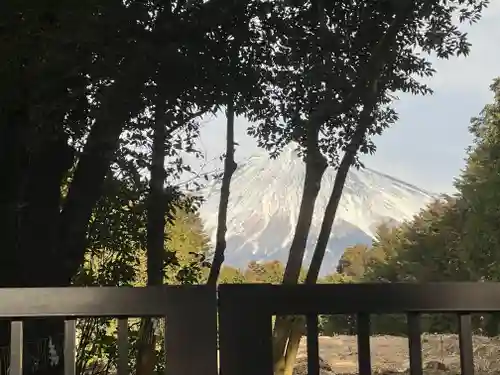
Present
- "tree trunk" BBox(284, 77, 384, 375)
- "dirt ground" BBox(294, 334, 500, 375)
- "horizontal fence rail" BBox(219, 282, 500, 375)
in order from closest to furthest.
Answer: "horizontal fence rail" BBox(219, 282, 500, 375)
"dirt ground" BBox(294, 334, 500, 375)
"tree trunk" BBox(284, 77, 384, 375)

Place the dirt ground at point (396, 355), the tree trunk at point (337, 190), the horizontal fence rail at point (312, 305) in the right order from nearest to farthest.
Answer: the horizontal fence rail at point (312, 305) < the dirt ground at point (396, 355) < the tree trunk at point (337, 190)

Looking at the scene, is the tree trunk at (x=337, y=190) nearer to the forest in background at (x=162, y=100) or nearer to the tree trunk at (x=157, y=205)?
the forest in background at (x=162, y=100)

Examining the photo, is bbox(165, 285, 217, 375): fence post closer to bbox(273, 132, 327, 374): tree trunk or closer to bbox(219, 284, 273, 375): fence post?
bbox(219, 284, 273, 375): fence post

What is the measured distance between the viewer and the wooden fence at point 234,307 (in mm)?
648

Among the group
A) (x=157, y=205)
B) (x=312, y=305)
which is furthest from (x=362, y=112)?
(x=312, y=305)

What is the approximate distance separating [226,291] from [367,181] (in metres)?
0.77

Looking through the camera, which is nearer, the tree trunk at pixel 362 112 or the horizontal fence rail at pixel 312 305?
the horizontal fence rail at pixel 312 305

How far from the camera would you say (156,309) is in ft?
2.16

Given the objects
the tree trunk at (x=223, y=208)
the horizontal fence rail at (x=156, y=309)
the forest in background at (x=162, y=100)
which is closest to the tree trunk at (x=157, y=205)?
the forest in background at (x=162, y=100)

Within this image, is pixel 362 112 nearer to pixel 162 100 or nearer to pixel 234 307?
pixel 162 100

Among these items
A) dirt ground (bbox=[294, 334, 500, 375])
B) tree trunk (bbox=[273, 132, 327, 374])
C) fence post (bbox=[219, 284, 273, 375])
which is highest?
tree trunk (bbox=[273, 132, 327, 374])

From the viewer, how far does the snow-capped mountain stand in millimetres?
1315

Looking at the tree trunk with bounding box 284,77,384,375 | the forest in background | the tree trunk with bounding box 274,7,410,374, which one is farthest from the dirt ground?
the forest in background

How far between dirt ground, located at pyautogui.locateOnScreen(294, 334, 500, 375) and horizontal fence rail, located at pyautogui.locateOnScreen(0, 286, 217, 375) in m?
0.54
